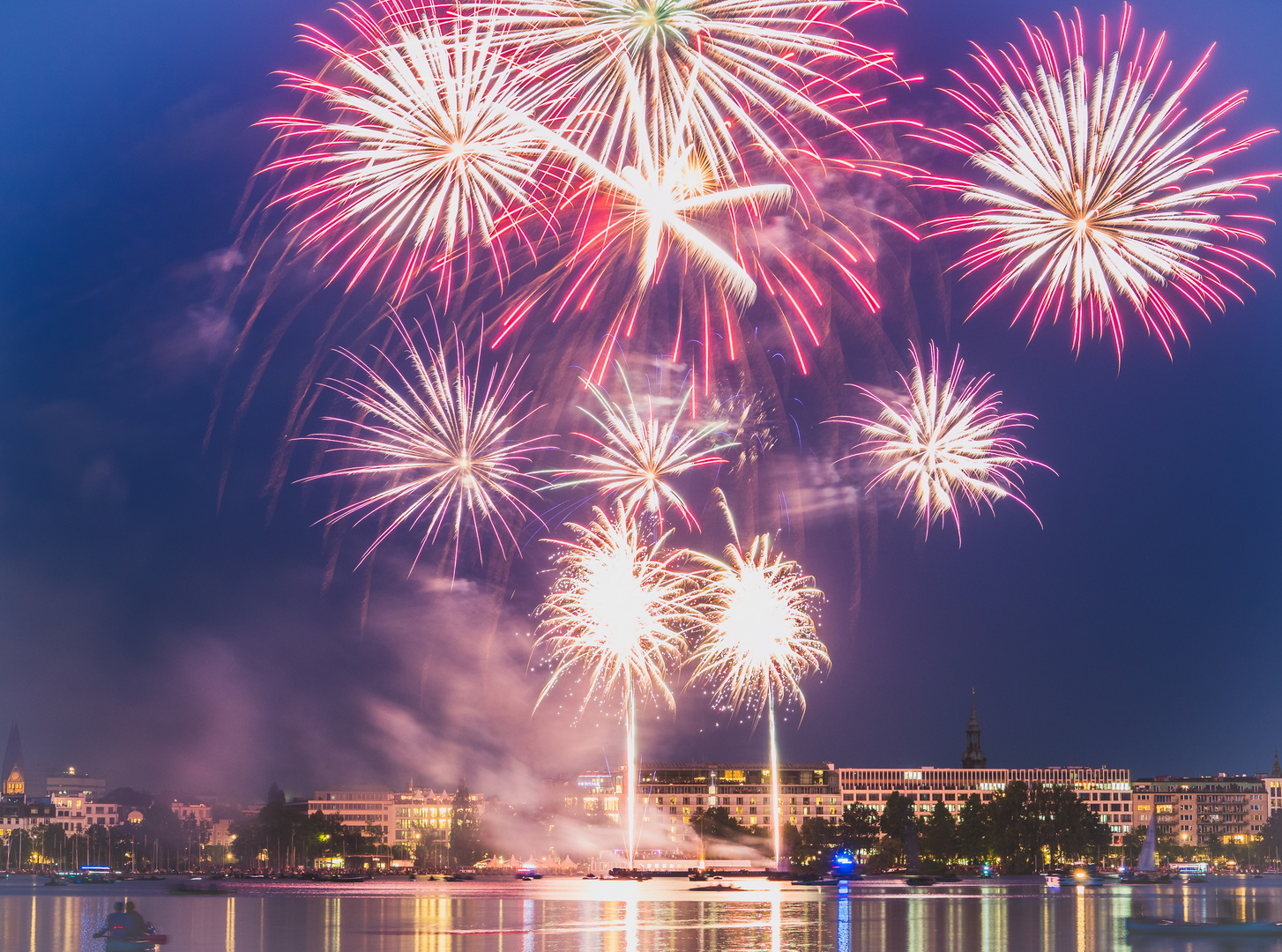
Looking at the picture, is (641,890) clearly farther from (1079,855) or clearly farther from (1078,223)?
(1079,855)

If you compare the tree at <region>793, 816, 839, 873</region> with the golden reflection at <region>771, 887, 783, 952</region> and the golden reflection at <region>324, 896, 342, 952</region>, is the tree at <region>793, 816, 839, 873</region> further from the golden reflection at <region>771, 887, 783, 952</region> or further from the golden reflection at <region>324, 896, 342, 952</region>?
the golden reflection at <region>771, 887, 783, 952</region>

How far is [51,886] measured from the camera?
131750 mm

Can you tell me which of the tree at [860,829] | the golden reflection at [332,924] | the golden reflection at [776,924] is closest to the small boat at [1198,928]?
the golden reflection at [776,924]

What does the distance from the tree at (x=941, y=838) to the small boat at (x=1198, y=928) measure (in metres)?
103

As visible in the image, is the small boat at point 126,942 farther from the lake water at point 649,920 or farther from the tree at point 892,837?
the tree at point 892,837

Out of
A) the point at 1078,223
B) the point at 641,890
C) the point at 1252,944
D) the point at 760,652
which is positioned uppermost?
the point at 1078,223

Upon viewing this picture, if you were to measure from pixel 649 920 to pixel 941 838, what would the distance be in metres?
103

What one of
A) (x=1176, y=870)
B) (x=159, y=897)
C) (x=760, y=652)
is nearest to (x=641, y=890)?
(x=159, y=897)

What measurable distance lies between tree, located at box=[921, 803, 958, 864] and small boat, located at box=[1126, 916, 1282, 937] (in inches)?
4063

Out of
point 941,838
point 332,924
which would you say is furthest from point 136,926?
point 941,838

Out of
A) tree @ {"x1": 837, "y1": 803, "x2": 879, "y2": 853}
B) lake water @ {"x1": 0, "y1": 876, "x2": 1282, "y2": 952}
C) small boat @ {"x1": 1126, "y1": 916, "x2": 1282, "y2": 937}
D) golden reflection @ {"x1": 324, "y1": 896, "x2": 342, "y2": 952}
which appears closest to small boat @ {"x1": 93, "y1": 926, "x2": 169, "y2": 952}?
lake water @ {"x1": 0, "y1": 876, "x2": 1282, "y2": 952}

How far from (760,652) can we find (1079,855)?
12584 cm

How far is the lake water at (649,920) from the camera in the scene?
4056 centimetres

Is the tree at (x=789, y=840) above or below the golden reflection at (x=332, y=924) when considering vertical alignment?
below
